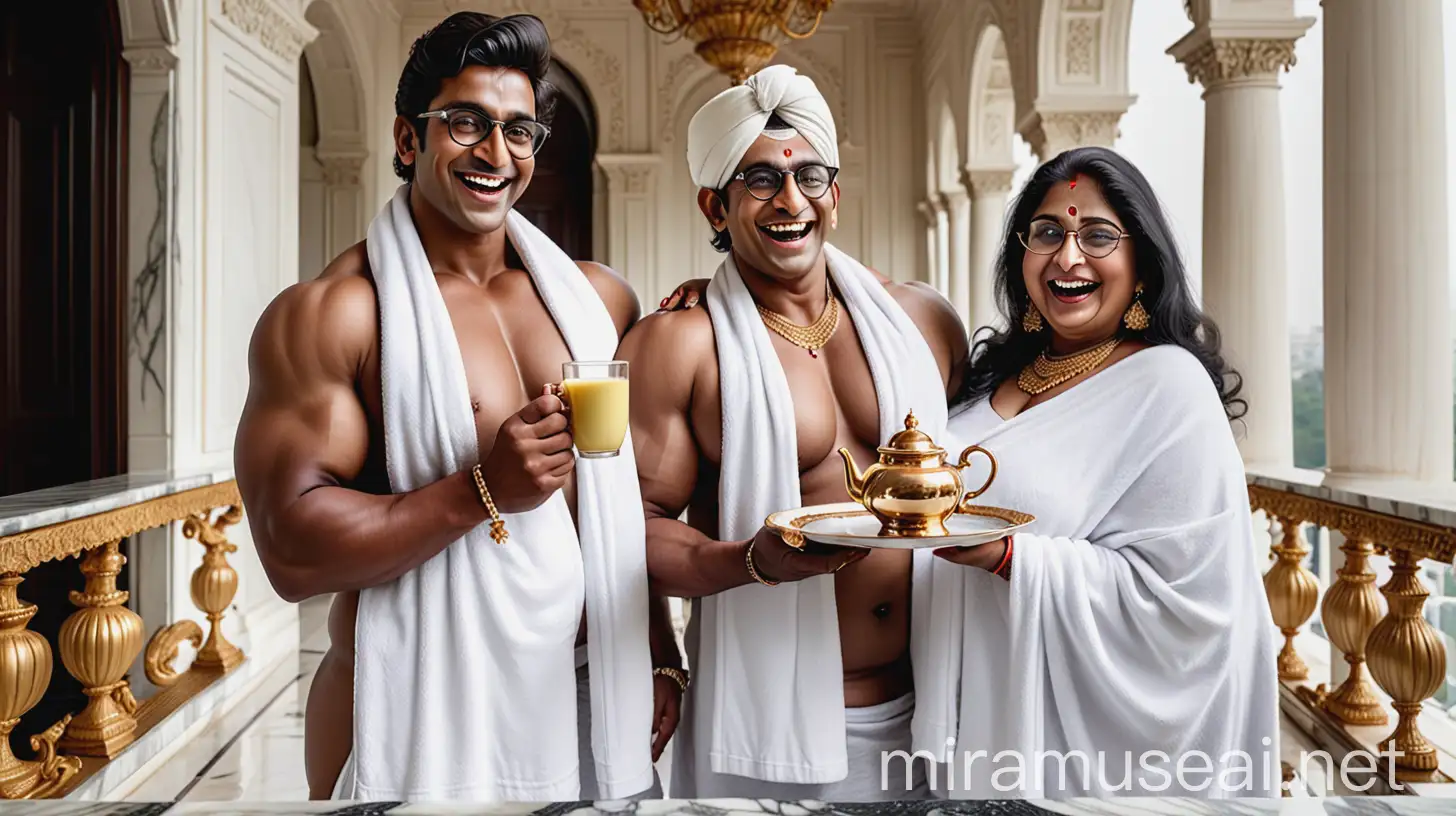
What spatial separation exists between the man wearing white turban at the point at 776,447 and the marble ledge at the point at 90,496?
2278 millimetres

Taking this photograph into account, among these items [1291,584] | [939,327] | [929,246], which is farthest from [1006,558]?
[929,246]

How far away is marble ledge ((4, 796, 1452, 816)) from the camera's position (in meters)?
0.98

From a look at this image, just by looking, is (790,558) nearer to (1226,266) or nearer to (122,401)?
(1226,266)

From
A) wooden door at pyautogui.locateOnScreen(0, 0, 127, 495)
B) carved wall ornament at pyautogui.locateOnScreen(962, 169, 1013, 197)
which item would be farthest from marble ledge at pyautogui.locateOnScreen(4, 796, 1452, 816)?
carved wall ornament at pyautogui.locateOnScreen(962, 169, 1013, 197)

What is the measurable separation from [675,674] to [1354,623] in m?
→ 2.66

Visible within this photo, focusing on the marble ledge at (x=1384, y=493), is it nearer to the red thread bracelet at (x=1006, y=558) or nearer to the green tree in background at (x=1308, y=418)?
the red thread bracelet at (x=1006, y=558)

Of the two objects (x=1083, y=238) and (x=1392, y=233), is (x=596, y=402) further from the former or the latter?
(x=1392, y=233)

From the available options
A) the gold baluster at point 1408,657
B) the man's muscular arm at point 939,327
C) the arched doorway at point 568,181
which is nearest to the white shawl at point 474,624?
the man's muscular arm at point 939,327

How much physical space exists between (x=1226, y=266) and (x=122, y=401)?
499 cm

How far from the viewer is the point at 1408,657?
3311 millimetres

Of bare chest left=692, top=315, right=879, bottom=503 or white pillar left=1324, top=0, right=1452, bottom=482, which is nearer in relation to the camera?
bare chest left=692, top=315, right=879, bottom=503

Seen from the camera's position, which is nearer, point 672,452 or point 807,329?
point 672,452

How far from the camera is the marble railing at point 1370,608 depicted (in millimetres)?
3291

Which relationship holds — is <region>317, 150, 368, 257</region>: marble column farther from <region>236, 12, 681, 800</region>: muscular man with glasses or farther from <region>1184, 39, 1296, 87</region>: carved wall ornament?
<region>236, 12, 681, 800</region>: muscular man with glasses
